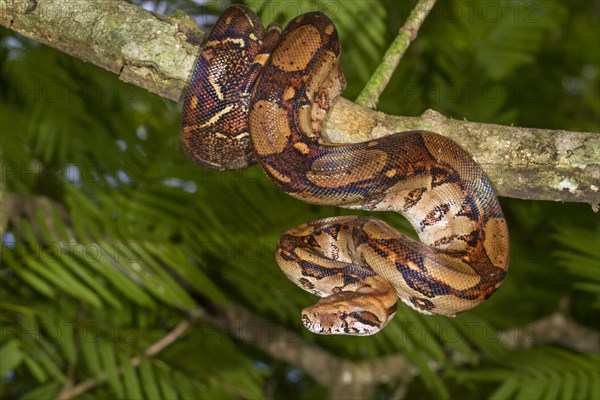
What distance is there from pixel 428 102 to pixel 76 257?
3244 mm

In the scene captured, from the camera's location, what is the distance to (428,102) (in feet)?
19.1

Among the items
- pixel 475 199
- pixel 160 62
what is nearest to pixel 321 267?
pixel 475 199

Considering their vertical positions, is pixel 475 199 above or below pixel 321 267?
above

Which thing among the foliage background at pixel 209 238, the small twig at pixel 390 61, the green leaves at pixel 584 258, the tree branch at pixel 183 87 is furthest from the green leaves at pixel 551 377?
the small twig at pixel 390 61

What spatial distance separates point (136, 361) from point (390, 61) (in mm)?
2946

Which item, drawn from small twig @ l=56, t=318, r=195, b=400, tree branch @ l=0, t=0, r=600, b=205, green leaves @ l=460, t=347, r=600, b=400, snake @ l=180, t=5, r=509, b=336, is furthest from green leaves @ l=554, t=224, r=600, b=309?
small twig @ l=56, t=318, r=195, b=400

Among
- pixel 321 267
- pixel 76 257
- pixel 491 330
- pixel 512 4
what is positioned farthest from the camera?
pixel 512 4

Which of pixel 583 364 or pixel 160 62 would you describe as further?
pixel 583 364

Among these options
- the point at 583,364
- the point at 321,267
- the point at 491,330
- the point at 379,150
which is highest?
the point at 379,150

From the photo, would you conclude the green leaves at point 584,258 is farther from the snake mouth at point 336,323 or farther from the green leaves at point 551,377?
the snake mouth at point 336,323

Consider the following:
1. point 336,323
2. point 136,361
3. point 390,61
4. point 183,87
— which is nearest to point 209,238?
point 136,361

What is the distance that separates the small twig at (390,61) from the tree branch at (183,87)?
7 cm

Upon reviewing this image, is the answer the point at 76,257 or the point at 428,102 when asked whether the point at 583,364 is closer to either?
the point at 428,102

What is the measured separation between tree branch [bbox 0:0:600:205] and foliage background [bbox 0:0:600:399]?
0.62 m
